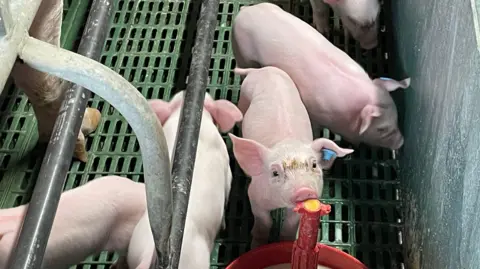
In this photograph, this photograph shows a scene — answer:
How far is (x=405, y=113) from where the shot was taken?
62.8 inches

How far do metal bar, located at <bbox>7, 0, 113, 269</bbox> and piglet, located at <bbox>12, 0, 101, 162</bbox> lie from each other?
0.14m

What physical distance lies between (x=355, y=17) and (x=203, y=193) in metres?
0.68

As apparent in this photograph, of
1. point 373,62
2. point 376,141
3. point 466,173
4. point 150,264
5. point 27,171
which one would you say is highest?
point 373,62

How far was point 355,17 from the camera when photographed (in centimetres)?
181

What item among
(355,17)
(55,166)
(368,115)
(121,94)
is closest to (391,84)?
(368,115)

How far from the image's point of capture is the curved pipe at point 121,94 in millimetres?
729

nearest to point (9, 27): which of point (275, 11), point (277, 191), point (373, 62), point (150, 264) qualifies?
point (150, 264)

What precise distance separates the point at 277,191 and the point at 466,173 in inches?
18.3

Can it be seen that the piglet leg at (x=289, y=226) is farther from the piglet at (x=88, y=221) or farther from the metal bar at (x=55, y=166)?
the metal bar at (x=55, y=166)

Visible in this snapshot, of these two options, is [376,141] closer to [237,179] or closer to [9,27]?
[237,179]

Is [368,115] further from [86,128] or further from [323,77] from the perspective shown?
[86,128]

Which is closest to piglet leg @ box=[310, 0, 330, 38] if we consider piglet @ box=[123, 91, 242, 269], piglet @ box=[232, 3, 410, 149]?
piglet @ box=[232, 3, 410, 149]

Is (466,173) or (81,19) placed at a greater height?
(81,19)

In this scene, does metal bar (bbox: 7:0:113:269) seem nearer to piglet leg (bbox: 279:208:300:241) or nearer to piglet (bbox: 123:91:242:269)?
piglet (bbox: 123:91:242:269)
